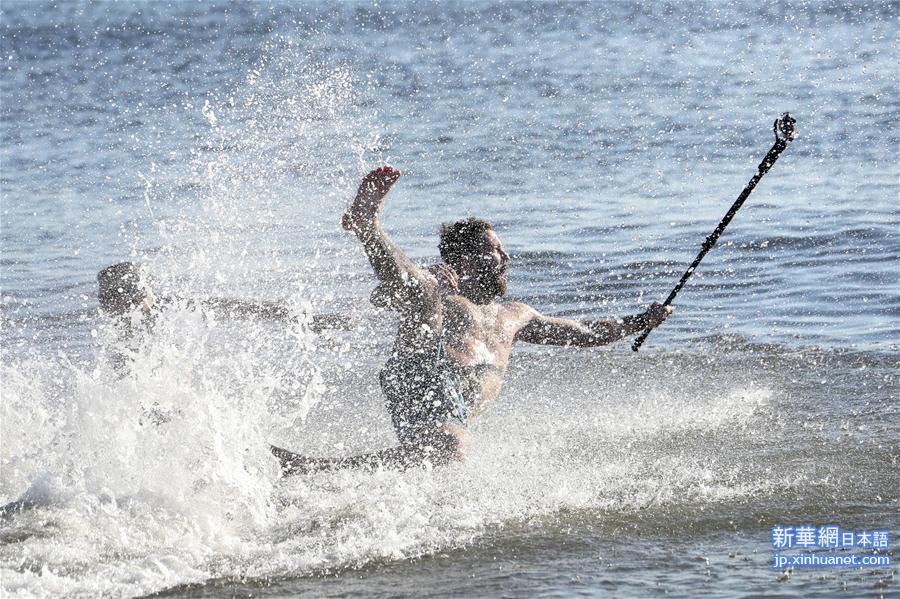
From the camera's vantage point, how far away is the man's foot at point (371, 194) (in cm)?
623

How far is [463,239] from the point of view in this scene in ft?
23.2

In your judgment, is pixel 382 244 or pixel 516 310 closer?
pixel 382 244

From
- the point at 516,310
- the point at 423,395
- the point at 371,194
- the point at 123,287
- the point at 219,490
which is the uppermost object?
the point at 371,194

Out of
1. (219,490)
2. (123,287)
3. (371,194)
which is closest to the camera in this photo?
(219,490)

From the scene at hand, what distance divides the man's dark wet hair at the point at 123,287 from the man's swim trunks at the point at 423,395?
61.2 inches

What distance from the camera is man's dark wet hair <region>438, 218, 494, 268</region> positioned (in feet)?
23.0

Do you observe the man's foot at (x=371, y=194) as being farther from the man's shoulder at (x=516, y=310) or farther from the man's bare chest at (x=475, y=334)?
the man's shoulder at (x=516, y=310)

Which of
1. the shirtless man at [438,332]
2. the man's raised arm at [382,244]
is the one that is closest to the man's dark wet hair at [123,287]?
the shirtless man at [438,332]

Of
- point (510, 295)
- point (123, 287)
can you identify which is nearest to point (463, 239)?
point (123, 287)

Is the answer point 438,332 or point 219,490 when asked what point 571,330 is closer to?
point 438,332

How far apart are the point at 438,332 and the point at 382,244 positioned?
2.27 ft

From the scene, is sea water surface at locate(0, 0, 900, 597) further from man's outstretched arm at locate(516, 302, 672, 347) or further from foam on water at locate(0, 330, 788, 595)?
man's outstretched arm at locate(516, 302, 672, 347)

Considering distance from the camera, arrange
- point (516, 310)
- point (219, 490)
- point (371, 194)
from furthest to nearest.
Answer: point (516, 310), point (371, 194), point (219, 490)

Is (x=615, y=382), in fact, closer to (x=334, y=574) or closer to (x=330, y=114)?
(x=334, y=574)
